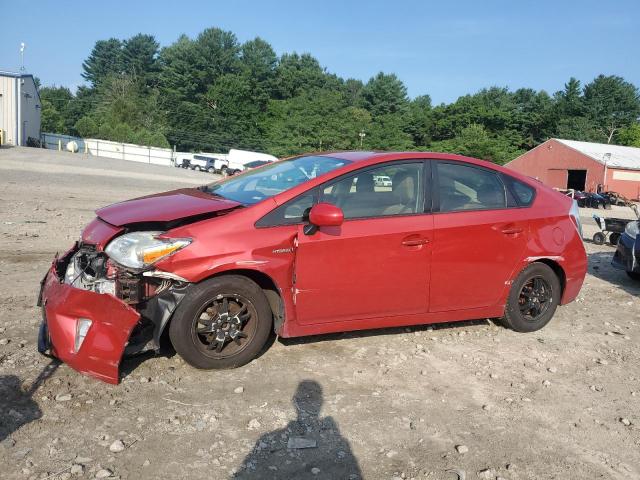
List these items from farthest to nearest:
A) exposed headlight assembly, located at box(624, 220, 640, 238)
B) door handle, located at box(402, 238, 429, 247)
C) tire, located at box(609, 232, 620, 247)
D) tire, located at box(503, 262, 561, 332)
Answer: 1. tire, located at box(609, 232, 620, 247)
2. exposed headlight assembly, located at box(624, 220, 640, 238)
3. tire, located at box(503, 262, 561, 332)
4. door handle, located at box(402, 238, 429, 247)

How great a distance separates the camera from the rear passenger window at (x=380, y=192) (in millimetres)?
4410

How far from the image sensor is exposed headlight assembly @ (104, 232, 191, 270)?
3.77 metres

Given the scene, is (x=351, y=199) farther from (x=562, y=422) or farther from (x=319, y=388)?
(x=562, y=422)

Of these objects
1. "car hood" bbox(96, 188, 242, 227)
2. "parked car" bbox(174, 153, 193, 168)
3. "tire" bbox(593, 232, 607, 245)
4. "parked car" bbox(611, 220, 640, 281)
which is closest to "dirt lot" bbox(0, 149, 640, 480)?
"car hood" bbox(96, 188, 242, 227)

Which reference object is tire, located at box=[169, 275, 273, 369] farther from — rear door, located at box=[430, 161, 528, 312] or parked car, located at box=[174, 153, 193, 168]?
parked car, located at box=[174, 153, 193, 168]

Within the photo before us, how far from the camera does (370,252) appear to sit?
4.37 metres

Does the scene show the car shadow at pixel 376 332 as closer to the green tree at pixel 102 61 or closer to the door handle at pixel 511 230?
the door handle at pixel 511 230

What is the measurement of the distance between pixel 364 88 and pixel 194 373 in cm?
9502

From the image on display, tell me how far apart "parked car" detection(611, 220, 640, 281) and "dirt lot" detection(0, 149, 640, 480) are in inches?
110

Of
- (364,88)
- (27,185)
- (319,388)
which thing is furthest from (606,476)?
(364,88)

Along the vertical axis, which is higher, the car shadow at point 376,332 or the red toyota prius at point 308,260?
the red toyota prius at point 308,260

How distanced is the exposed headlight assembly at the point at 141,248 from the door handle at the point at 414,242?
1756mm

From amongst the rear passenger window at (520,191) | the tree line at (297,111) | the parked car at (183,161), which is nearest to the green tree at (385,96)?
the tree line at (297,111)

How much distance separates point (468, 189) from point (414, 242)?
87 cm
